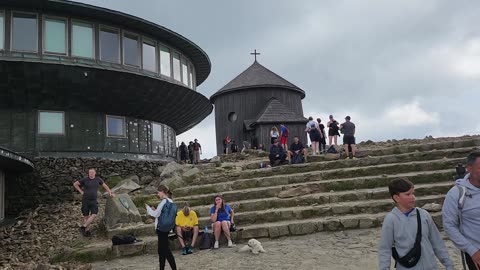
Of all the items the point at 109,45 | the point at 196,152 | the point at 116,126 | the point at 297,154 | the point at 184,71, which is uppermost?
the point at 109,45

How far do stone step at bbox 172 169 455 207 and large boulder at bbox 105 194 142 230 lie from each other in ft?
5.44

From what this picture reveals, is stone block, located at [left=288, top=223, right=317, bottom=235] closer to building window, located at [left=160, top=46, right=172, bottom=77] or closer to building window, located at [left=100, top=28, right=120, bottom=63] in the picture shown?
building window, located at [left=100, top=28, right=120, bottom=63]

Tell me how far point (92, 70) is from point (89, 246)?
9.34 m

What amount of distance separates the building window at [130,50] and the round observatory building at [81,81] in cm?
5

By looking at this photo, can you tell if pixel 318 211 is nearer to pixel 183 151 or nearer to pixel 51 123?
pixel 51 123

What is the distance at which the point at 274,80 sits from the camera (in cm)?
3612

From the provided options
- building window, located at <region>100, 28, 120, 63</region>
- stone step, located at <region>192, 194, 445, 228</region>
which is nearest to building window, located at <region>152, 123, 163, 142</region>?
building window, located at <region>100, 28, 120, 63</region>

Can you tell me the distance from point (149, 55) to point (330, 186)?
1209 centimetres

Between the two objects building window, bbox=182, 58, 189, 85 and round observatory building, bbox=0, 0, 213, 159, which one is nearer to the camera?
round observatory building, bbox=0, 0, 213, 159

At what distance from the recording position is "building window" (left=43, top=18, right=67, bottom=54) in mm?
17828

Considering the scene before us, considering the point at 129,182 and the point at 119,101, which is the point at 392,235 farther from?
the point at 119,101

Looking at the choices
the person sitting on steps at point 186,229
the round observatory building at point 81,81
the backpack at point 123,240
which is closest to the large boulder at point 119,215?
the backpack at point 123,240

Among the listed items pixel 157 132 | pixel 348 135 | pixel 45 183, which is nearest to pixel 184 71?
pixel 157 132

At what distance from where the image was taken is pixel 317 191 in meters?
13.0
